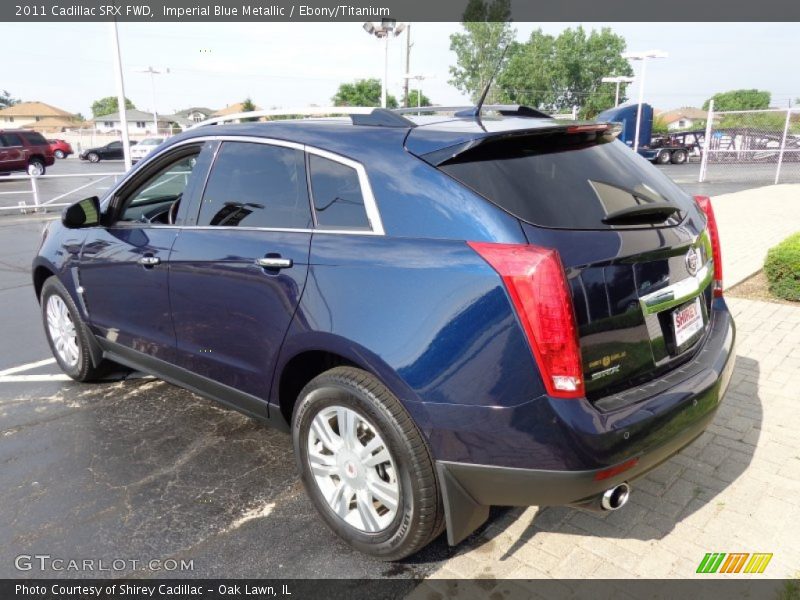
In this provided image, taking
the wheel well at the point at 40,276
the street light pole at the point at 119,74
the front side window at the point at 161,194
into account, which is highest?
the street light pole at the point at 119,74

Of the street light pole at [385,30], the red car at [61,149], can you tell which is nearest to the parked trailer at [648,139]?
the street light pole at [385,30]

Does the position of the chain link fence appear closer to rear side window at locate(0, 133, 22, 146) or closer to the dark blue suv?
the dark blue suv

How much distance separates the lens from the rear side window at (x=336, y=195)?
2.58m

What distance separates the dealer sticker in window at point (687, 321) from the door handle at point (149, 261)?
265 cm

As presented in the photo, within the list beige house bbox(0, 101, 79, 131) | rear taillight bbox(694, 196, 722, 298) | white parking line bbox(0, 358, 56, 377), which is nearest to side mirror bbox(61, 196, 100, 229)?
white parking line bbox(0, 358, 56, 377)

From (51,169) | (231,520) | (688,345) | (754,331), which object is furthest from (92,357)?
(51,169)

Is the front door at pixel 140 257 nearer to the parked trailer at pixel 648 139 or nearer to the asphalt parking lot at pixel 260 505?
the asphalt parking lot at pixel 260 505

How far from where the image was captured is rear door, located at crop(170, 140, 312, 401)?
2750 millimetres

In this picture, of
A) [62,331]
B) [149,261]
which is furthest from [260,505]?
[62,331]

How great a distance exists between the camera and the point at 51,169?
112 feet

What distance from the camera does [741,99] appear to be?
130 metres

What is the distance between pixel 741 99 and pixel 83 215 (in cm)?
15232

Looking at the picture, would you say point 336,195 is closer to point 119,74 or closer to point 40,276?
point 40,276

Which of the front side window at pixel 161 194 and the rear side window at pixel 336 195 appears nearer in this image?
the rear side window at pixel 336 195
